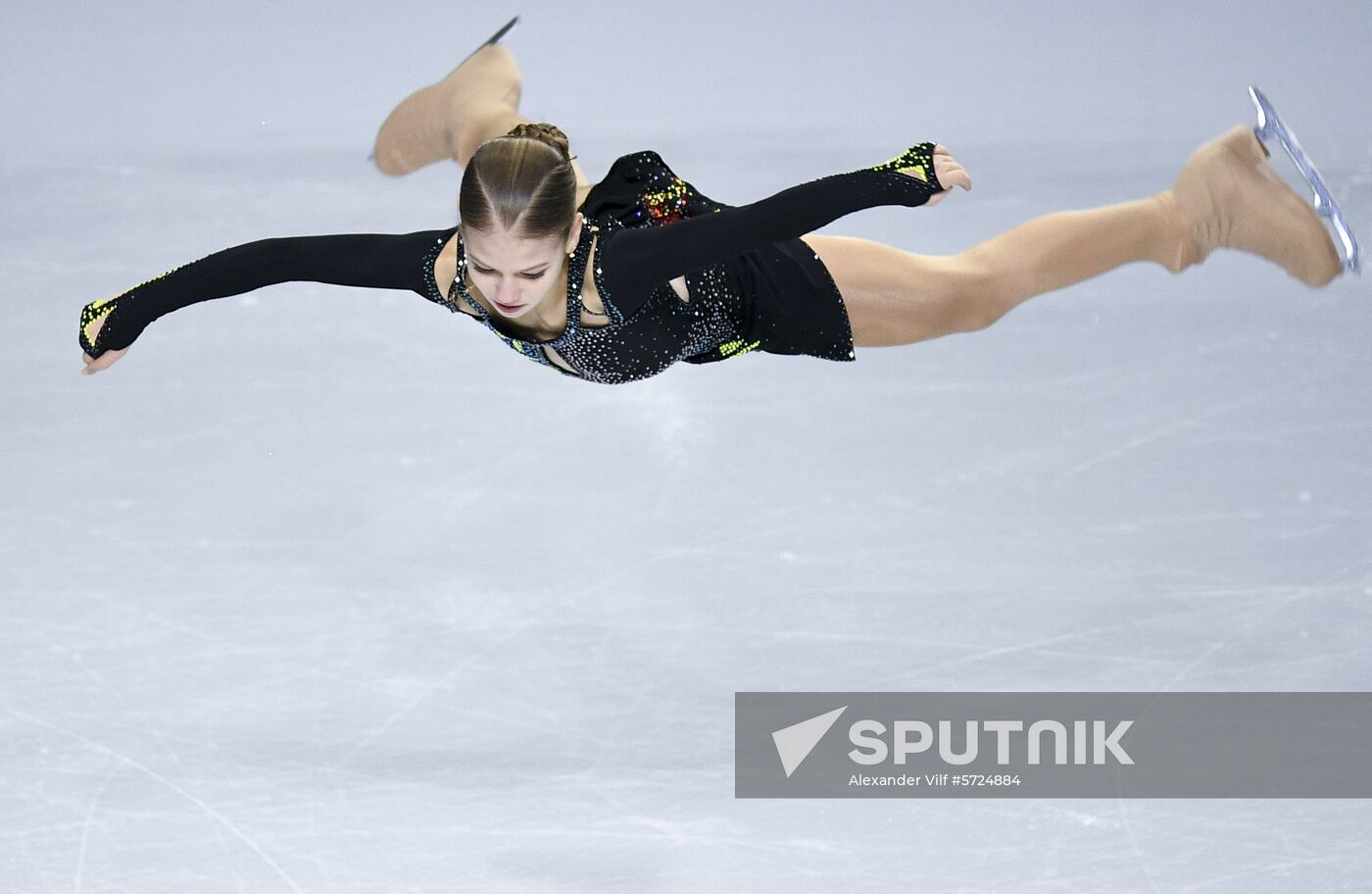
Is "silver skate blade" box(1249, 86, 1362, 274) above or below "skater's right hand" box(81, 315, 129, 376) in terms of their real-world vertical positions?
above

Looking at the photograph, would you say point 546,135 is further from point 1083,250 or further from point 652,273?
point 1083,250

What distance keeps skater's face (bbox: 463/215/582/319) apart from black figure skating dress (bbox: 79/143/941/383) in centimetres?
14

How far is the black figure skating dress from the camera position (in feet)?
8.66

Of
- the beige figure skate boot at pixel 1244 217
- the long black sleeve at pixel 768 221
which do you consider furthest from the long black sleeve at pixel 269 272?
the beige figure skate boot at pixel 1244 217

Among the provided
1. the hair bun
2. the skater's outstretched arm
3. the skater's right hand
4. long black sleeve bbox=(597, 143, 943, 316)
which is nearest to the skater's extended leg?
long black sleeve bbox=(597, 143, 943, 316)

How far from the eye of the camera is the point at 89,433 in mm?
4043

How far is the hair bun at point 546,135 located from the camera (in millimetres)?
2713

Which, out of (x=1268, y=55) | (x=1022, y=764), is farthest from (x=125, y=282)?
(x=1268, y=55)

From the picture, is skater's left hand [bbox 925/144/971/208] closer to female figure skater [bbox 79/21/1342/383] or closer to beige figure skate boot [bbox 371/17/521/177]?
female figure skater [bbox 79/21/1342/383]

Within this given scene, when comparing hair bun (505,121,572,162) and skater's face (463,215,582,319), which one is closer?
skater's face (463,215,582,319)

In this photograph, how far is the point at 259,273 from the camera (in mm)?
2729

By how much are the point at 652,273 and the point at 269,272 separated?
24.1 inches

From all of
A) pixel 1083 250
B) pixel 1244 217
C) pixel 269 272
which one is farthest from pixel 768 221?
pixel 1244 217

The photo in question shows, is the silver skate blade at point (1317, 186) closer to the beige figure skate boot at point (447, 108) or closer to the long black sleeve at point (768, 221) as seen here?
the long black sleeve at point (768, 221)
